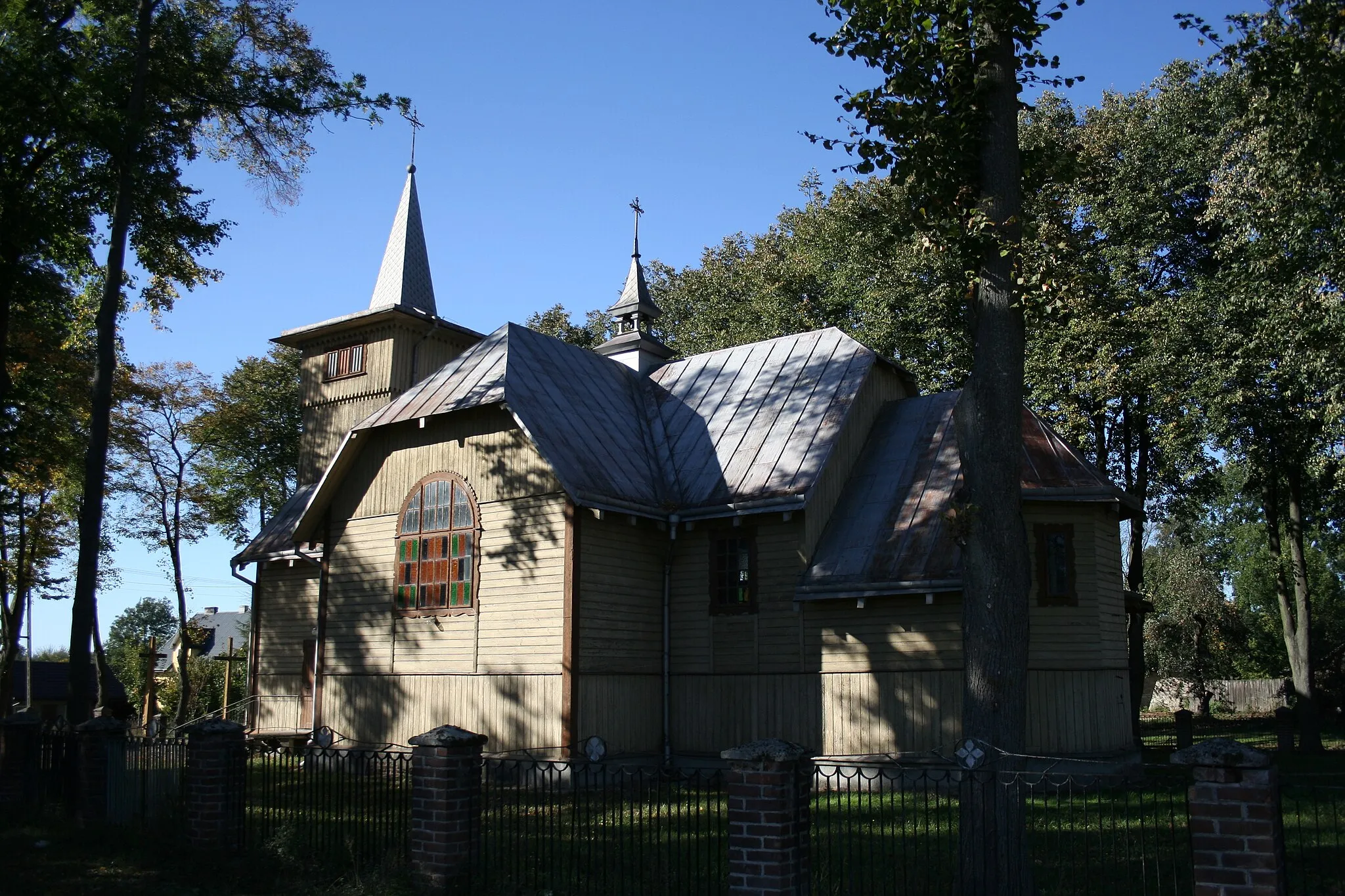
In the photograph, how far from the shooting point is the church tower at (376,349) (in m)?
24.5

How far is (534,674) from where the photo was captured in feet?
54.9

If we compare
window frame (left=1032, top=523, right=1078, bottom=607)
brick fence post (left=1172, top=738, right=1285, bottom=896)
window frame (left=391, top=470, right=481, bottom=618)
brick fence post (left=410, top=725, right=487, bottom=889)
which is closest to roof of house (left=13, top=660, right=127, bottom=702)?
window frame (left=391, top=470, right=481, bottom=618)

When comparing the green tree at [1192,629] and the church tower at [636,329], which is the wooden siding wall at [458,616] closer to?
the church tower at [636,329]

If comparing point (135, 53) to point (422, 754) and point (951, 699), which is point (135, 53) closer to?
point (422, 754)

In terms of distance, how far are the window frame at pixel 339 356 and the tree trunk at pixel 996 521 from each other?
696 inches

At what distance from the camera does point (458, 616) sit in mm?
17891

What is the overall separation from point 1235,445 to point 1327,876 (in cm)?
1724

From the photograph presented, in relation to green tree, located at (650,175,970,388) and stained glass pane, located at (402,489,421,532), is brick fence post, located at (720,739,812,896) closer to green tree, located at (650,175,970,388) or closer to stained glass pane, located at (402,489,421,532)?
stained glass pane, located at (402,489,421,532)

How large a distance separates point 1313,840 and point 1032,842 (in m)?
3.92

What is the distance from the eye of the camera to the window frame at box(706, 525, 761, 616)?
58.6 ft

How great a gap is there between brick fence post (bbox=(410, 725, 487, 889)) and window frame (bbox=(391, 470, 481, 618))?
8.10 meters

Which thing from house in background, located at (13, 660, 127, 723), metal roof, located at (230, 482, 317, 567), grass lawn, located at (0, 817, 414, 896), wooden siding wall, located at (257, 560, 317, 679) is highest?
metal roof, located at (230, 482, 317, 567)

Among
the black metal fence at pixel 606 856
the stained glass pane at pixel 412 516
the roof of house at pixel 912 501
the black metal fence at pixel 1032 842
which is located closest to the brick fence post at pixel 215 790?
the black metal fence at pixel 606 856

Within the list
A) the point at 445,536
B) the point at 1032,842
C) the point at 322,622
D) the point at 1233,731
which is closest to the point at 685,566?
the point at 445,536
